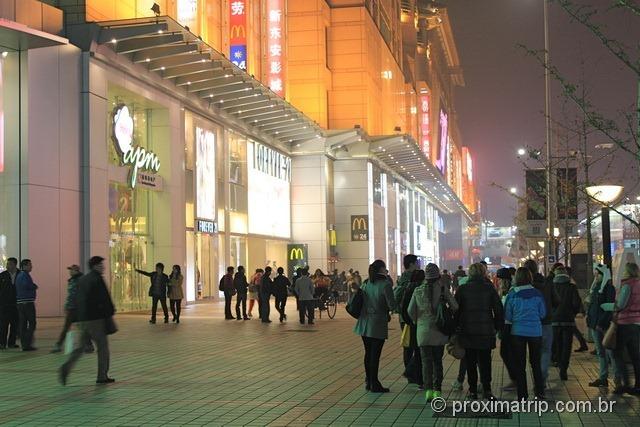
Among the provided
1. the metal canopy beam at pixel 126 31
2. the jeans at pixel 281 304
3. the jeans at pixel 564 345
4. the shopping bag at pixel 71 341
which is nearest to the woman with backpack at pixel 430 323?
the jeans at pixel 564 345

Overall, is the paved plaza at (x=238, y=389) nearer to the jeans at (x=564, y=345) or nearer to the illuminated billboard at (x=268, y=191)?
the jeans at (x=564, y=345)

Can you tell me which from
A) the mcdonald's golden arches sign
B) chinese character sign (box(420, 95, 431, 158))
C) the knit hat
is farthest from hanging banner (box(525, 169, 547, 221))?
chinese character sign (box(420, 95, 431, 158))

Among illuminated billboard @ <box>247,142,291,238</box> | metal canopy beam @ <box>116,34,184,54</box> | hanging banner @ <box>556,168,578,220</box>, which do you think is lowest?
hanging banner @ <box>556,168,578,220</box>

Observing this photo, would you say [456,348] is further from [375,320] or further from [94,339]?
[94,339]

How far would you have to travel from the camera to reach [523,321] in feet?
33.6

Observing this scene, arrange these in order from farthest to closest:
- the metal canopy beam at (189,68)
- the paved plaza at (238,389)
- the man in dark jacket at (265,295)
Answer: the metal canopy beam at (189,68) < the man in dark jacket at (265,295) < the paved plaza at (238,389)

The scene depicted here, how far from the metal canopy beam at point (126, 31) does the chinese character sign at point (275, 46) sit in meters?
15.7

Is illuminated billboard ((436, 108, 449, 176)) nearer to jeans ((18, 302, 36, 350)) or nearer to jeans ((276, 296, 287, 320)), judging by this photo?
jeans ((276, 296, 287, 320))

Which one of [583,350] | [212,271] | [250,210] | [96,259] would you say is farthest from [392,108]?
[96,259]

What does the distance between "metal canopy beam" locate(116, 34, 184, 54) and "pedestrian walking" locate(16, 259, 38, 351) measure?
483 inches

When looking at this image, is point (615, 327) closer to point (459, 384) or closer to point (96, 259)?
point (459, 384)

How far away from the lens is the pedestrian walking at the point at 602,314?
449 inches

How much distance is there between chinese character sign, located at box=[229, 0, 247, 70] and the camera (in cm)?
3728

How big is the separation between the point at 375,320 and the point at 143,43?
1894 centimetres
